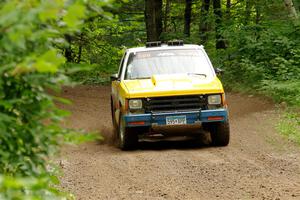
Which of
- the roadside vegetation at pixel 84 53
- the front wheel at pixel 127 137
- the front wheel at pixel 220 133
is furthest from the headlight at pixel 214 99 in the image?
the roadside vegetation at pixel 84 53

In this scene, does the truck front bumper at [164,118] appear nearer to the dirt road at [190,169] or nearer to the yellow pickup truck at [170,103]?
the yellow pickup truck at [170,103]

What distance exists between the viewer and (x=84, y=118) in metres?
18.0

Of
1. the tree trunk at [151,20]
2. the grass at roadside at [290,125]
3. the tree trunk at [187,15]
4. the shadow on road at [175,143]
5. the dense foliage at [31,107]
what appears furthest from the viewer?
the tree trunk at [187,15]

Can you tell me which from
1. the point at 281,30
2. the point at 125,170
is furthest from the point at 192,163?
the point at 281,30

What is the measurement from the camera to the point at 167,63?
1273 centimetres

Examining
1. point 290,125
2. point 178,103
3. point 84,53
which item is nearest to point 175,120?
point 178,103

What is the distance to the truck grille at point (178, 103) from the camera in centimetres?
1166

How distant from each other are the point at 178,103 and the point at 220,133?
96cm

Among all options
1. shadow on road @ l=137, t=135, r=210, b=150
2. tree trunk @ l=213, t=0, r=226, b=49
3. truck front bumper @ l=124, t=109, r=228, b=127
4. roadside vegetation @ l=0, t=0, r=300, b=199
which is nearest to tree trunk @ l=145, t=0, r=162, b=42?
roadside vegetation @ l=0, t=0, r=300, b=199

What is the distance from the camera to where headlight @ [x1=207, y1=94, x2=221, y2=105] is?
11.7 metres

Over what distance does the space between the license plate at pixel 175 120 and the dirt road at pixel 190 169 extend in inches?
19.7

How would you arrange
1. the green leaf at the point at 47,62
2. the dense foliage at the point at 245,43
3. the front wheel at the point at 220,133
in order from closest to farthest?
the green leaf at the point at 47,62 < the front wheel at the point at 220,133 < the dense foliage at the point at 245,43

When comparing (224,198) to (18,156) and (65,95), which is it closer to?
(18,156)

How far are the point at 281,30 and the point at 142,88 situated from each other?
11838mm
